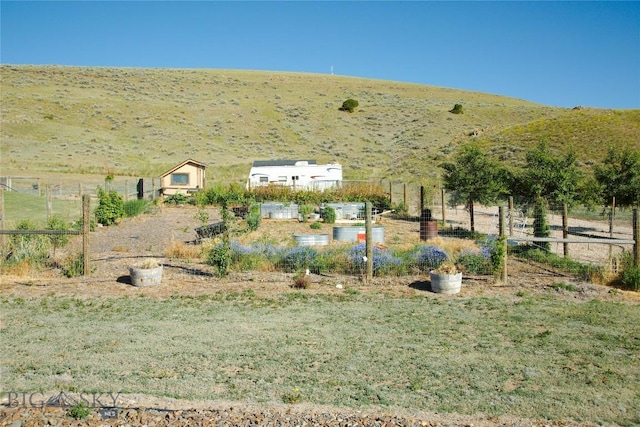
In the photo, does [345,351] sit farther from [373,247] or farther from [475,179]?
[475,179]

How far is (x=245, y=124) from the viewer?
55.9 metres

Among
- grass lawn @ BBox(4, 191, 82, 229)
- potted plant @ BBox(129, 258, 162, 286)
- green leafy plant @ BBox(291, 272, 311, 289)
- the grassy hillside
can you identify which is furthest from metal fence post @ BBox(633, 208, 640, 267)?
the grassy hillside

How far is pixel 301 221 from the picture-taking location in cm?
2158

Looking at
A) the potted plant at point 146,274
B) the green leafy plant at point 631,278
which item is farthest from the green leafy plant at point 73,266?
the green leafy plant at point 631,278

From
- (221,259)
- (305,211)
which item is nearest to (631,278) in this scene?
(221,259)

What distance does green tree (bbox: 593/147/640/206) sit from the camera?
712 inches

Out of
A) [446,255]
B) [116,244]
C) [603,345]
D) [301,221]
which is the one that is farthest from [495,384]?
[301,221]

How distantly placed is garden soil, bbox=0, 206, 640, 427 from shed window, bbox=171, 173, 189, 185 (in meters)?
8.72

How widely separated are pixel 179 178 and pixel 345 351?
90.2 feet

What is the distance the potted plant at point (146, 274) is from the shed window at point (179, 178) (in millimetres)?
22988

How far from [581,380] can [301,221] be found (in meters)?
16.7

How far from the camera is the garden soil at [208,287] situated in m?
4.38

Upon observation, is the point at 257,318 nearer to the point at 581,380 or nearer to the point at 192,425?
the point at 192,425

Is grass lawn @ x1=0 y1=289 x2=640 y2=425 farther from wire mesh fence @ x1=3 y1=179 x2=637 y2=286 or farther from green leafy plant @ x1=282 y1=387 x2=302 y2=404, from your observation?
wire mesh fence @ x1=3 y1=179 x2=637 y2=286
